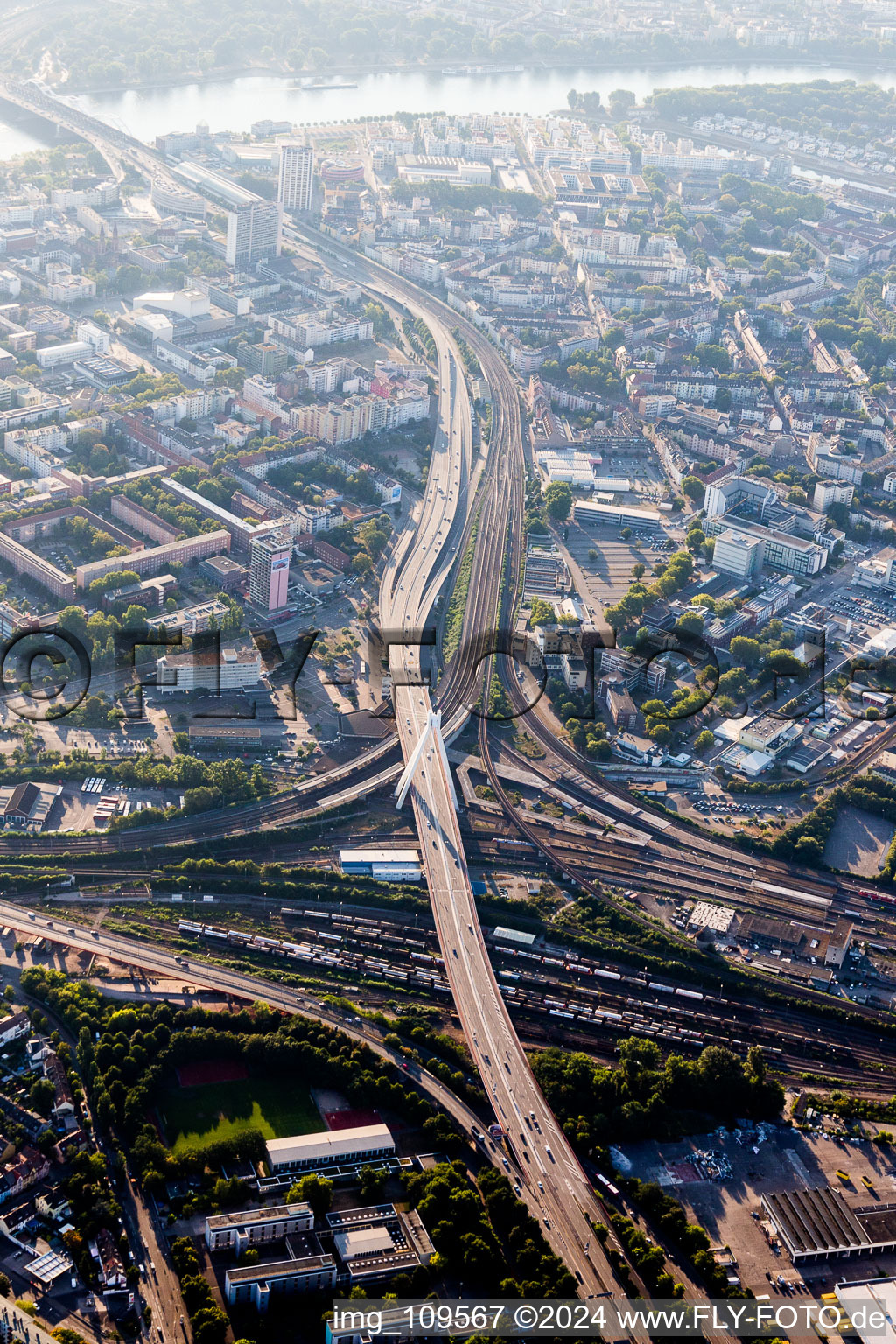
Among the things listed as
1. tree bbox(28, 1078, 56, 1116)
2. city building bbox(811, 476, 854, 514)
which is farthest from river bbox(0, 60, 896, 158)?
tree bbox(28, 1078, 56, 1116)

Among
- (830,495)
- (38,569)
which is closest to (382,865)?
(38,569)

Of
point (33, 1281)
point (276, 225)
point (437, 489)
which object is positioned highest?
point (276, 225)

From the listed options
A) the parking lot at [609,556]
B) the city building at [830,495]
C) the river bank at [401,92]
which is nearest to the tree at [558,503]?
the parking lot at [609,556]

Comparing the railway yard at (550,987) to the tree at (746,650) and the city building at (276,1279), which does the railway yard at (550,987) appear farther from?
the tree at (746,650)

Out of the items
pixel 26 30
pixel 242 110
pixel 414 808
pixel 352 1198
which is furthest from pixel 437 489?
pixel 26 30

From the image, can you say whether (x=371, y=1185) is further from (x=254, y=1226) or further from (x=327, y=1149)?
(x=254, y=1226)

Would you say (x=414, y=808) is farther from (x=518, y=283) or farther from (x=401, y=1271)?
(x=518, y=283)

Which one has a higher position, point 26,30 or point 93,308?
point 26,30
